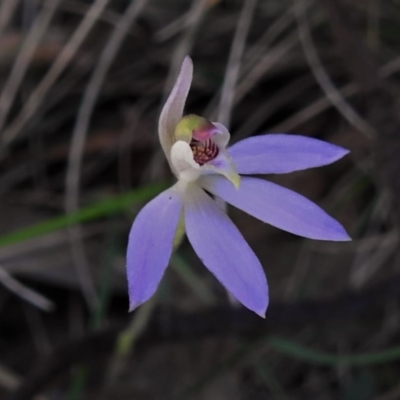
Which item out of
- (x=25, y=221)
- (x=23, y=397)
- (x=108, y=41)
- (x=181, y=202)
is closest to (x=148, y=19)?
(x=108, y=41)

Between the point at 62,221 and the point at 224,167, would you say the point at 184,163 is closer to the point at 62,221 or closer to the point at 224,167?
the point at 224,167

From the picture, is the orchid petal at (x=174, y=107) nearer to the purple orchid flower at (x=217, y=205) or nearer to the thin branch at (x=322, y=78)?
the purple orchid flower at (x=217, y=205)

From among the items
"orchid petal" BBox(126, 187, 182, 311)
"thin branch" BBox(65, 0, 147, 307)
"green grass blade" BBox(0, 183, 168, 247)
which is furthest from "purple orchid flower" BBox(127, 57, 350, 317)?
"thin branch" BBox(65, 0, 147, 307)

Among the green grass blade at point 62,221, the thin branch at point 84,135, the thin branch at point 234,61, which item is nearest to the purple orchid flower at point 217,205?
the green grass blade at point 62,221

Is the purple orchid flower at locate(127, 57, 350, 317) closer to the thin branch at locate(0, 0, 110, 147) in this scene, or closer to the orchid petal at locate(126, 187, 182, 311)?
the orchid petal at locate(126, 187, 182, 311)

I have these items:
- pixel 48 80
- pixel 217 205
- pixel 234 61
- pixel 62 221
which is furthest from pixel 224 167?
pixel 48 80

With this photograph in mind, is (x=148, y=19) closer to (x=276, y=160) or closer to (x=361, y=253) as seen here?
(x=361, y=253)
